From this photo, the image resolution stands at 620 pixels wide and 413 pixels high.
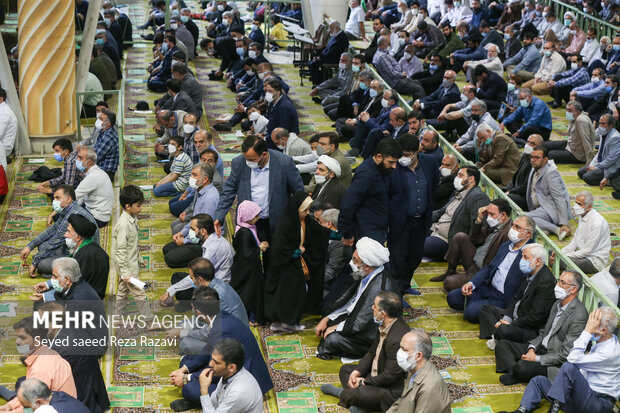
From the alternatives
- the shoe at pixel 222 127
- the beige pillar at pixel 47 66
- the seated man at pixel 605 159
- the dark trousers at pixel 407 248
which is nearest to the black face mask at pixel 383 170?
the dark trousers at pixel 407 248

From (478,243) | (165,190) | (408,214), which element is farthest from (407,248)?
(165,190)

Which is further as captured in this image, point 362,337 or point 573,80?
point 573,80

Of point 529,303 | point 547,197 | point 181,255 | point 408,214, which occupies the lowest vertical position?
point 181,255

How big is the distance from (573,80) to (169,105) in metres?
5.35

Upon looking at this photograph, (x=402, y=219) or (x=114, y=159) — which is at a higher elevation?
(x=402, y=219)

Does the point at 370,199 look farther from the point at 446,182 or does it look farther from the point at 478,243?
the point at 446,182

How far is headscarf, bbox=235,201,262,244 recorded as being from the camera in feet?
22.9

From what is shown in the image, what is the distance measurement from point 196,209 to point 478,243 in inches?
92.9

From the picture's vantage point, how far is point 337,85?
511 inches

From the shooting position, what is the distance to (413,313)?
750 centimetres

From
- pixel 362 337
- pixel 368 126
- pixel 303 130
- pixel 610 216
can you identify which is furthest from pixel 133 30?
pixel 362 337

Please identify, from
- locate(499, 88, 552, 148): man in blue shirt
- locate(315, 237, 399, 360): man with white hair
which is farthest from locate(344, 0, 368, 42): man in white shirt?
locate(315, 237, 399, 360): man with white hair

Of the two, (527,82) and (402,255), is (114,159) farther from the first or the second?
(527,82)

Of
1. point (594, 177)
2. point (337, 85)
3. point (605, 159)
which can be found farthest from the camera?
point (337, 85)
